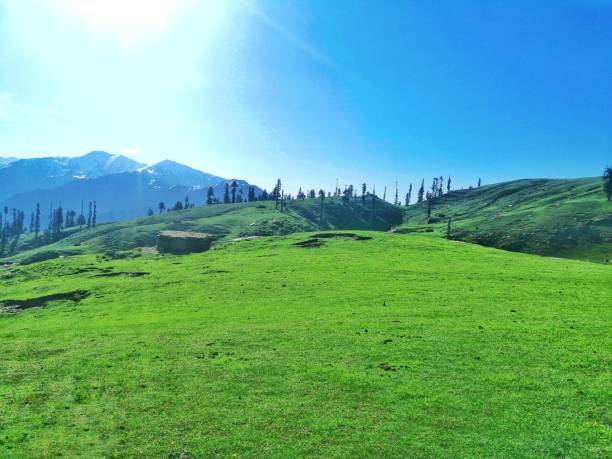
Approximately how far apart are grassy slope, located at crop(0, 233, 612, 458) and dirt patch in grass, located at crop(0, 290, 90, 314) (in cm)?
761

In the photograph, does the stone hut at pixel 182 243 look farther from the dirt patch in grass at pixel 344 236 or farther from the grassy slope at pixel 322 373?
the grassy slope at pixel 322 373

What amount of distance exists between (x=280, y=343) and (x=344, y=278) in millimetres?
28667

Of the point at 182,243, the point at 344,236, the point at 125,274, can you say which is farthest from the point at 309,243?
the point at 125,274

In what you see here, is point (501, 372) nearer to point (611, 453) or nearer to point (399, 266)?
point (611, 453)

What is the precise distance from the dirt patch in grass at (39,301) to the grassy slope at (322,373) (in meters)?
7.61

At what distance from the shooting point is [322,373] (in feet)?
81.1

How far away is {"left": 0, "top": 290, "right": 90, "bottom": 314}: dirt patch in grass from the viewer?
57.1 meters

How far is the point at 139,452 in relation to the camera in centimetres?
1756

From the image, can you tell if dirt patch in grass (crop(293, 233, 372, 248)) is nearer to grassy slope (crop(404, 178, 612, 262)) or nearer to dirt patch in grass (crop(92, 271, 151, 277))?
dirt patch in grass (crop(92, 271, 151, 277))

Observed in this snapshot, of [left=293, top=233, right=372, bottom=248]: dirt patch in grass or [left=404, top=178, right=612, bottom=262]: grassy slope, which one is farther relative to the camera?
[left=404, top=178, right=612, bottom=262]: grassy slope

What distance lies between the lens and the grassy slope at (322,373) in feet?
59.0

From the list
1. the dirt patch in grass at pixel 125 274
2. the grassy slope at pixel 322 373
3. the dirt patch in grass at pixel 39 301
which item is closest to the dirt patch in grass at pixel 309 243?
the dirt patch in grass at pixel 125 274

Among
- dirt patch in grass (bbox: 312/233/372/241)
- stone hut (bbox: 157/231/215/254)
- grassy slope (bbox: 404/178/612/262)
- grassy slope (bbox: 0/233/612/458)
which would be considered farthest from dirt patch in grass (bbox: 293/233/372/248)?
grassy slope (bbox: 404/178/612/262)

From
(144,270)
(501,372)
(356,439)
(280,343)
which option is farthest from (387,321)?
(144,270)
